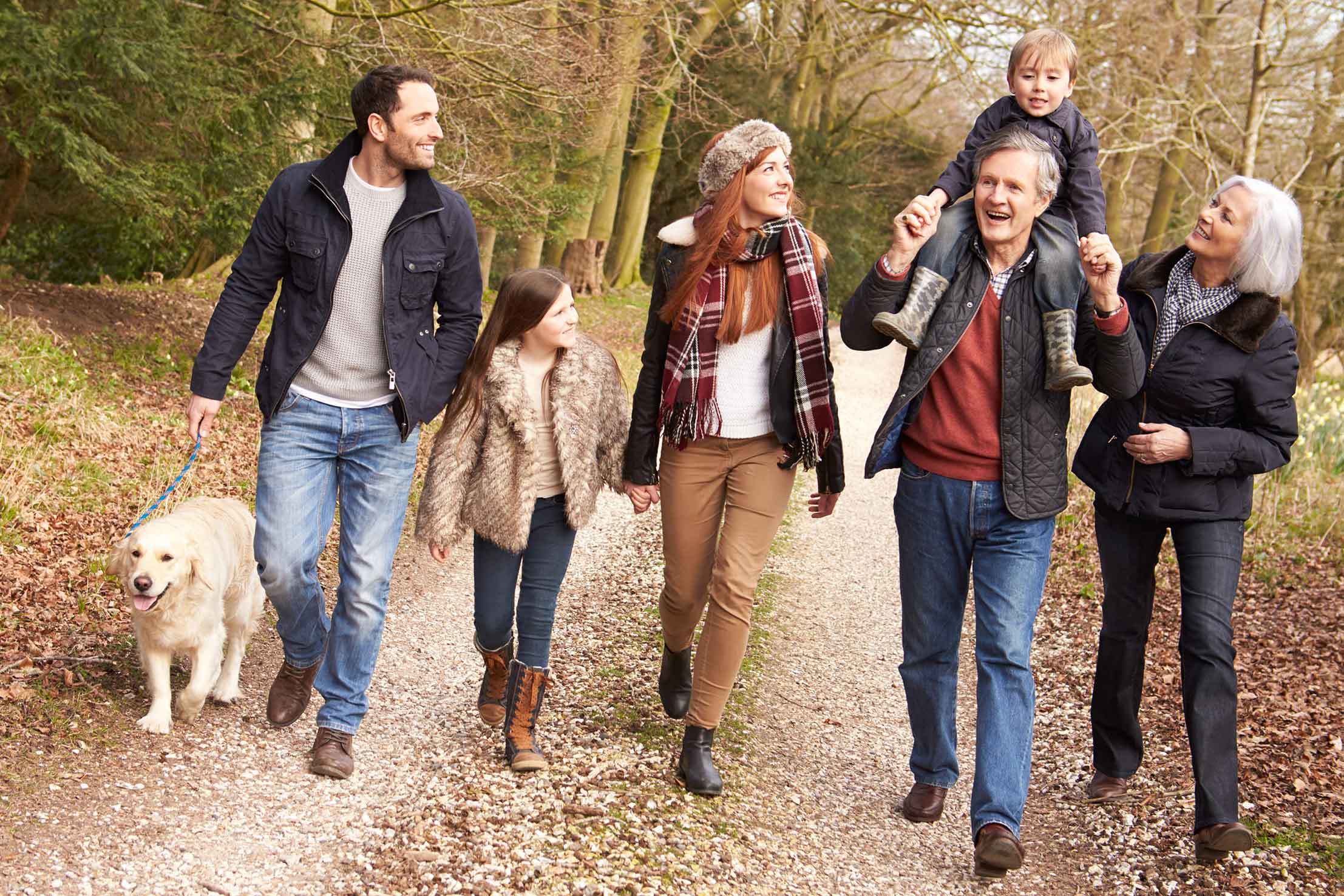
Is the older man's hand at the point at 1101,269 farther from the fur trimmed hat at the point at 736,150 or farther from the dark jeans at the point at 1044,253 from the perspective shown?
the fur trimmed hat at the point at 736,150

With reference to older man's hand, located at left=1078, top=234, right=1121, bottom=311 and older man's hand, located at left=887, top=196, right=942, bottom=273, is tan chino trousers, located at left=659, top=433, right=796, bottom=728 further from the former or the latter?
older man's hand, located at left=1078, top=234, right=1121, bottom=311

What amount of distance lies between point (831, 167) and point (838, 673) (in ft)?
83.2

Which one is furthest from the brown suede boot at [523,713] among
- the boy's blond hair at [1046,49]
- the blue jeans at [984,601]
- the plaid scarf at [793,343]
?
the boy's blond hair at [1046,49]

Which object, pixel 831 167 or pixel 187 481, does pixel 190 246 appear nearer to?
pixel 187 481

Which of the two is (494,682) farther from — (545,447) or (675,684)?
(545,447)

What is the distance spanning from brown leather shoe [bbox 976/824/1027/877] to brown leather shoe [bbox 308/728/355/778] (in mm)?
2204

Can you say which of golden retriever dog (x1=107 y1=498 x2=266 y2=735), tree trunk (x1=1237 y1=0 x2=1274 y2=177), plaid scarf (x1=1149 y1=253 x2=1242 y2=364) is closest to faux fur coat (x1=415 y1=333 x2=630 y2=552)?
golden retriever dog (x1=107 y1=498 x2=266 y2=735)

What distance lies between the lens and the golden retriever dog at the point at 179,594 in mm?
4141

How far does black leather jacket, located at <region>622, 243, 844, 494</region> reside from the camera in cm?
426

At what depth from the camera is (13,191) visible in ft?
34.4

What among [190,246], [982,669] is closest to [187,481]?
[982,669]

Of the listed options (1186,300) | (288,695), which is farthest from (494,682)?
(1186,300)

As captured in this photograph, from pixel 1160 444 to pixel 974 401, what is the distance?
2.47 ft

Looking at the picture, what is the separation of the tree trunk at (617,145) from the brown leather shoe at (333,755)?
10823 mm
